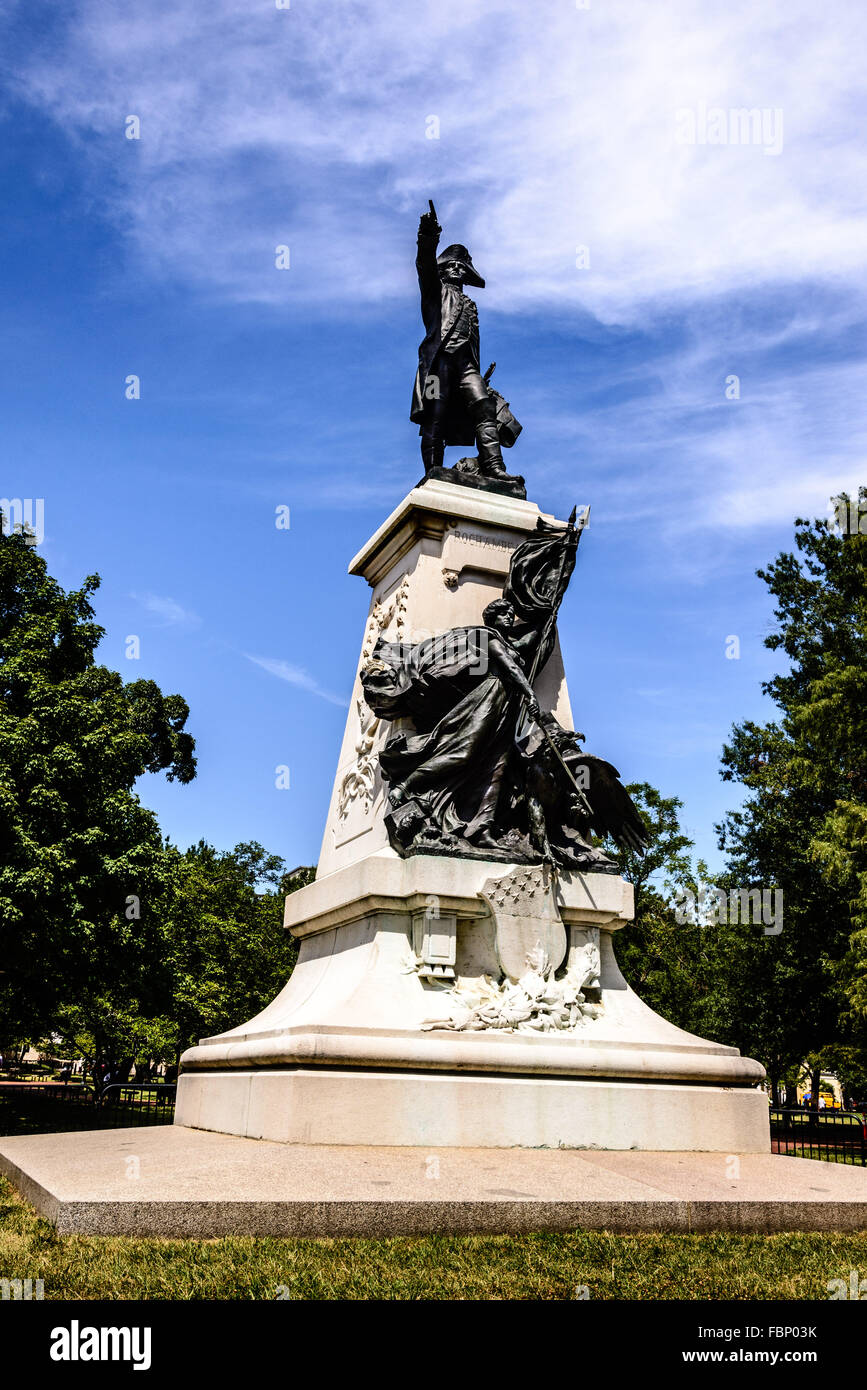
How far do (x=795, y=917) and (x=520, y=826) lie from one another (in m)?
21.5

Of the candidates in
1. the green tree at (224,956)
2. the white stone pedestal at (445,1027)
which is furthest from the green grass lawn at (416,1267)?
the green tree at (224,956)

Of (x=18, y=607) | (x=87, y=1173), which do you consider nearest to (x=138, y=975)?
(x=18, y=607)

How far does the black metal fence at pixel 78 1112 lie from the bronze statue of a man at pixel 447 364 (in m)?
7.47

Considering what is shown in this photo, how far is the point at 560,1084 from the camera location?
26.6ft

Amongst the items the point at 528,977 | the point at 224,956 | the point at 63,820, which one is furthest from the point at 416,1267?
the point at 224,956

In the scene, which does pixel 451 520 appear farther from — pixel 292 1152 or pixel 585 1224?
pixel 585 1224

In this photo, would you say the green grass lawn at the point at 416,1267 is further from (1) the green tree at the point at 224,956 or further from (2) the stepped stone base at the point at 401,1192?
(1) the green tree at the point at 224,956

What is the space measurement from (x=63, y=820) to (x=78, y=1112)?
28.5 ft

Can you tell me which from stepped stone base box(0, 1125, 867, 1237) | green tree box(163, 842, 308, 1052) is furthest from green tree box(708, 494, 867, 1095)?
stepped stone base box(0, 1125, 867, 1237)

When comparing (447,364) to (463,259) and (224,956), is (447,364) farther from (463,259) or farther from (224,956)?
(224,956)

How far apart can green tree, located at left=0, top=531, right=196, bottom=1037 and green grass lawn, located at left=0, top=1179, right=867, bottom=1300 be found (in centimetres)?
1151

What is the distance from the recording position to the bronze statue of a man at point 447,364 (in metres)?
12.2

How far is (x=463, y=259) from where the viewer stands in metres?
12.8

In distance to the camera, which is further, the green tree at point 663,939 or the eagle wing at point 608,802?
the green tree at point 663,939
